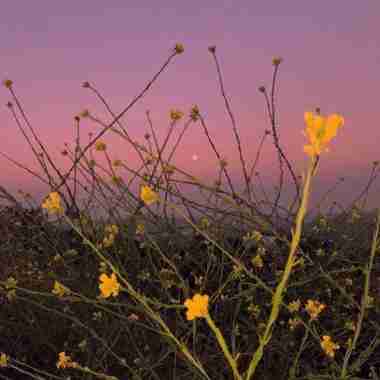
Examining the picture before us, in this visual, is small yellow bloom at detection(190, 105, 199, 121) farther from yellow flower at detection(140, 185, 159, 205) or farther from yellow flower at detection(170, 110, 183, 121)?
yellow flower at detection(140, 185, 159, 205)

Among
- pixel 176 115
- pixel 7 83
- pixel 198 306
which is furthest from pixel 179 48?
pixel 198 306

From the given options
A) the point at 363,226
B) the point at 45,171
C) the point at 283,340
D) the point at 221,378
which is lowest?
the point at 221,378

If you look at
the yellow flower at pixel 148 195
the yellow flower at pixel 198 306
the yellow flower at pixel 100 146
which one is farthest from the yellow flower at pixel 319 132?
the yellow flower at pixel 100 146

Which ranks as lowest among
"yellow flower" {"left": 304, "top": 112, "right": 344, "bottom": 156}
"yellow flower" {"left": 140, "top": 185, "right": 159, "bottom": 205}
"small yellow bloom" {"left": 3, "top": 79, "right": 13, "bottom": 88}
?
"yellow flower" {"left": 304, "top": 112, "right": 344, "bottom": 156}

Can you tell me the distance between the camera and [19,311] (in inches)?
137

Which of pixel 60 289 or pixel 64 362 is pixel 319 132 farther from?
pixel 64 362

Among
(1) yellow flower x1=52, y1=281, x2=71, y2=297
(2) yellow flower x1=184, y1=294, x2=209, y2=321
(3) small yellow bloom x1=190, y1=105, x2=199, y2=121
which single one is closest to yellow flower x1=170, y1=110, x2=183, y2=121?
(3) small yellow bloom x1=190, y1=105, x2=199, y2=121

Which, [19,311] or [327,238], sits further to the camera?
[327,238]

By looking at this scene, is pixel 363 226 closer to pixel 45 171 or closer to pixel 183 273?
pixel 183 273

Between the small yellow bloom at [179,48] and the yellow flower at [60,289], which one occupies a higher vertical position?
the small yellow bloom at [179,48]

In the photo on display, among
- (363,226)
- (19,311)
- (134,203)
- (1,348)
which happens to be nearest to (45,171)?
(134,203)

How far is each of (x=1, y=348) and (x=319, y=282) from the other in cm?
193

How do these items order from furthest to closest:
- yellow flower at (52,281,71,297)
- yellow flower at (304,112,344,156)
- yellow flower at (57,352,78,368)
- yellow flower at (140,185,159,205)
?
yellow flower at (57,352,78,368), yellow flower at (52,281,71,297), yellow flower at (140,185,159,205), yellow flower at (304,112,344,156)

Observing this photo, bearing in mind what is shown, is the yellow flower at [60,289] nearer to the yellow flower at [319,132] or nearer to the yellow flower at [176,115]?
the yellow flower at [319,132]
